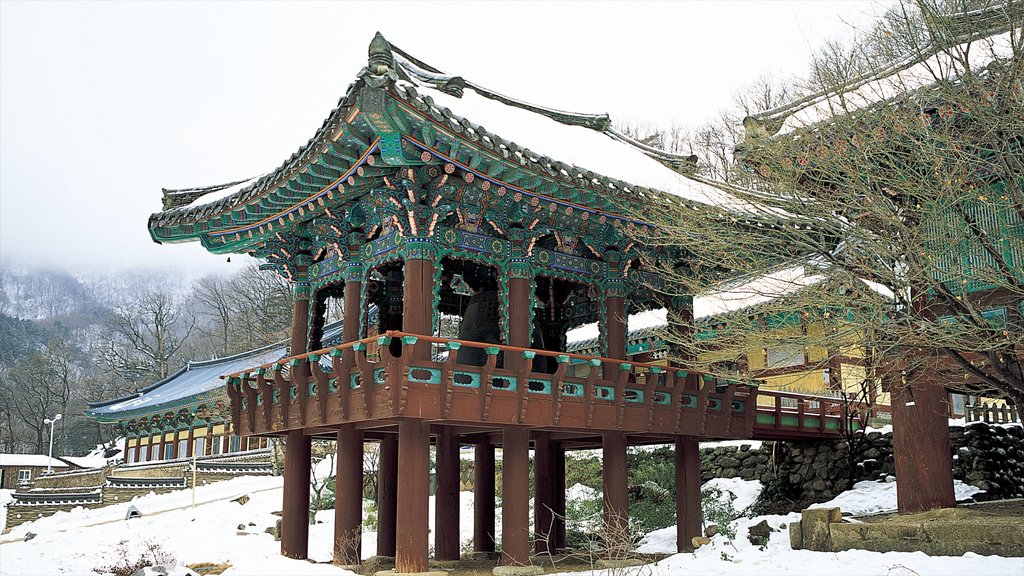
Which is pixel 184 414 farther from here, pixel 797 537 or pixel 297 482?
pixel 797 537

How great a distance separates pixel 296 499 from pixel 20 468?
46979 millimetres

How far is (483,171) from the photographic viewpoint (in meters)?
13.7

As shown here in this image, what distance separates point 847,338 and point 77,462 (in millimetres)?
60943

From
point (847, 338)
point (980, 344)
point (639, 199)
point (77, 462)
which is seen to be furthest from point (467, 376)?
point (77, 462)

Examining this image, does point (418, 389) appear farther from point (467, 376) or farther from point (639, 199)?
point (639, 199)

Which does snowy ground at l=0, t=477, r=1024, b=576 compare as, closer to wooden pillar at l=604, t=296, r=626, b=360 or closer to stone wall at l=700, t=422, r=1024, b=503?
stone wall at l=700, t=422, r=1024, b=503

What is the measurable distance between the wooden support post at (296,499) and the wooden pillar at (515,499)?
4.43 metres

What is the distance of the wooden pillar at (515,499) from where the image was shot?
14062mm

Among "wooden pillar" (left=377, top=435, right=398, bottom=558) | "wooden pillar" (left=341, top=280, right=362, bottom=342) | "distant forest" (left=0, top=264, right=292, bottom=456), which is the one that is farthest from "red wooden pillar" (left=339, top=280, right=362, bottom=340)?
"distant forest" (left=0, top=264, right=292, bottom=456)

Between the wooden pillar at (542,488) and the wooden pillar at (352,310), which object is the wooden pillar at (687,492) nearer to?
the wooden pillar at (542,488)

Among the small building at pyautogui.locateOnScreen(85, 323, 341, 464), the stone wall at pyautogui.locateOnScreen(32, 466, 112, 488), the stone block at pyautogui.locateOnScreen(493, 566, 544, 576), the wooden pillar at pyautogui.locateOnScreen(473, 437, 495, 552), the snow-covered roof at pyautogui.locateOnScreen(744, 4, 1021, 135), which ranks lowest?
the stone wall at pyautogui.locateOnScreen(32, 466, 112, 488)

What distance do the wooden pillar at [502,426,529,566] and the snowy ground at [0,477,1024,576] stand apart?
1.95 meters

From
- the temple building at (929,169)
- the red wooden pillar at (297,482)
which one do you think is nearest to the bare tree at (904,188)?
the temple building at (929,169)

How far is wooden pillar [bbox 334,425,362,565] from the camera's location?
48.6ft
